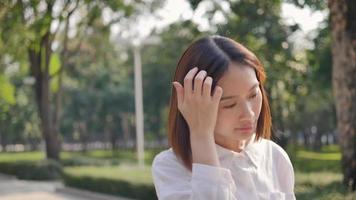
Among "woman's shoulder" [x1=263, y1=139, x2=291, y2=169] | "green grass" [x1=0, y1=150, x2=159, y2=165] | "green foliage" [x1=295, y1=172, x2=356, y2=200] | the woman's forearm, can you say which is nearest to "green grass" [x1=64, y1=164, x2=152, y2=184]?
"green foliage" [x1=295, y1=172, x2=356, y2=200]

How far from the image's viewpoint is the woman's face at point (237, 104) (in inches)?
45.9

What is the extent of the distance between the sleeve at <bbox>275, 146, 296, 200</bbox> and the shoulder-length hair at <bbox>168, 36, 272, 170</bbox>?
196 millimetres

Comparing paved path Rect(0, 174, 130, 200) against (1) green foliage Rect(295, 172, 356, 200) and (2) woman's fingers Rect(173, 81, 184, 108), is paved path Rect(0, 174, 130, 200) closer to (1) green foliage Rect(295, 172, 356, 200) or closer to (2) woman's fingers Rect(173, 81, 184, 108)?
(1) green foliage Rect(295, 172, 356, 200)

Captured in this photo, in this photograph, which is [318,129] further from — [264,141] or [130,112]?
[264,141]

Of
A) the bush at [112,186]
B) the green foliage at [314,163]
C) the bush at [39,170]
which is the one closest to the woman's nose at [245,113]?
the bush at [112,186]

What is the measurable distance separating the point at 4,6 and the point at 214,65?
28.8ft

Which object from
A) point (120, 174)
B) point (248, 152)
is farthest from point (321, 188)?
point (120, 174)

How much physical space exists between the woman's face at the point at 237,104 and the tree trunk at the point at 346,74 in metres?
6.34

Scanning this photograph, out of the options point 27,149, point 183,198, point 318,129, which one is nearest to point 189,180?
point 183,198

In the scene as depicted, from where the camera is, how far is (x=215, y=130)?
1.20 metres

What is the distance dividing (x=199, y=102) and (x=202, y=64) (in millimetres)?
98

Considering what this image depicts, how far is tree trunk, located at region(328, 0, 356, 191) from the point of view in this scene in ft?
24.2

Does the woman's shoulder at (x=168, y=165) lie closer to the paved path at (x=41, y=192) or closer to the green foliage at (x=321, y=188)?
the green foliage at (x=321, y=188)

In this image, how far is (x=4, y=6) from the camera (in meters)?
9.43
